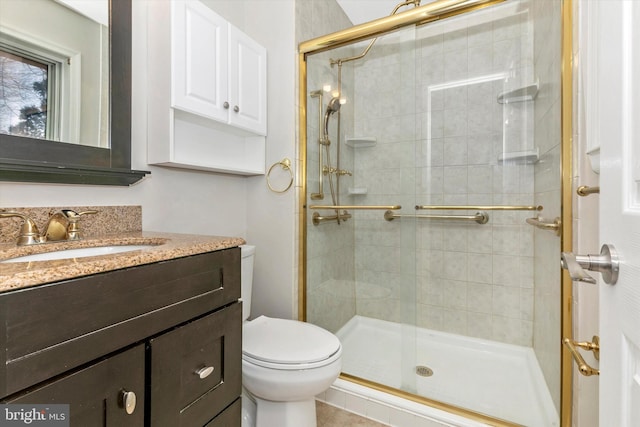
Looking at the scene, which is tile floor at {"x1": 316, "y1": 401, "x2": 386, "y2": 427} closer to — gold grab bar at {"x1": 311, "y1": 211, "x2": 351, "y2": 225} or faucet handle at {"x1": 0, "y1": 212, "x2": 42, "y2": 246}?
gold grab bar at {"x1": 311, "y1": 211, "x2": 351, "y2": 225}

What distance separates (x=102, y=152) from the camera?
1.14 m

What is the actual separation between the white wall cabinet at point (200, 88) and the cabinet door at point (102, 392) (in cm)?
85

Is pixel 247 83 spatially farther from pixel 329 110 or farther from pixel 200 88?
pixel 329 110

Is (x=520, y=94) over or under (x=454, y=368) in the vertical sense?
over

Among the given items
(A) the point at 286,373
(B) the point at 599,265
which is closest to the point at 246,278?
(A) the point at 286,373

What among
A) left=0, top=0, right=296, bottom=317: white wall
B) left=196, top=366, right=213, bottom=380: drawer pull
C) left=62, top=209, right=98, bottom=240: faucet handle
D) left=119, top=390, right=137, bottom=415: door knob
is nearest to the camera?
left=119, top=390, right=137, bottom=415: door knob

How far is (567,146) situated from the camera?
3.84 feet

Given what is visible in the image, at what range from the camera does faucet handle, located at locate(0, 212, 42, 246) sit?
0.89 meters

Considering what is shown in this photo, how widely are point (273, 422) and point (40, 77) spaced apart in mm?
1507

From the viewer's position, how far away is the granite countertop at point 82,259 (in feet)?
1.71

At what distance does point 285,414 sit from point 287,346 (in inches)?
10.3

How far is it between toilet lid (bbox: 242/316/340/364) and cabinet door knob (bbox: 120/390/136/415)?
55 cm

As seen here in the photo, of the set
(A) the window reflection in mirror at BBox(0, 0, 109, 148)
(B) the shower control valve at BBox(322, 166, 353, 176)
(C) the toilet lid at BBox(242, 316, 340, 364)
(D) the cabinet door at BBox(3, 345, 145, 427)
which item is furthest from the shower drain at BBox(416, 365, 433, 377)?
(A) the window reflection in mirror at BBox(0, 0, 109, 148)

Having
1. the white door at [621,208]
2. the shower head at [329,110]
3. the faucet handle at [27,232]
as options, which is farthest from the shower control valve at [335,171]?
the white door at [621,208]
